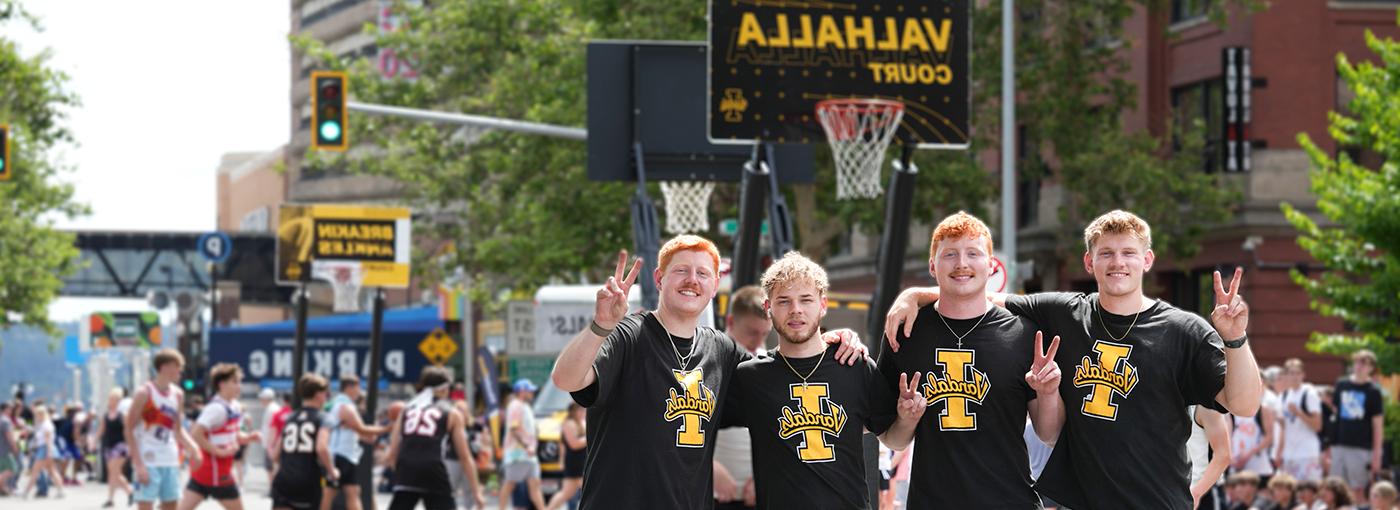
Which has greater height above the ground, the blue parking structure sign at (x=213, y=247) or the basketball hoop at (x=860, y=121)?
the basketball hoop at (x=860, y=121)

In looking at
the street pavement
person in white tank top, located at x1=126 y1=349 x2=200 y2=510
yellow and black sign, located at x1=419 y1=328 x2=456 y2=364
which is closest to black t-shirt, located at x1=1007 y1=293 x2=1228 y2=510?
person in white tank top, located at x1=126 y1=349 x2=200 y2=510

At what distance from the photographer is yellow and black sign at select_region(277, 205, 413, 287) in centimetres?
2447

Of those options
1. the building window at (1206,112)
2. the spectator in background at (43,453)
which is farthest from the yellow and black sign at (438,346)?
the building window at (1206,112)

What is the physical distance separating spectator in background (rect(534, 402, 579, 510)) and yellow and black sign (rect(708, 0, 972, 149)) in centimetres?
508

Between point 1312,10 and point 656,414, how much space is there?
2682cm

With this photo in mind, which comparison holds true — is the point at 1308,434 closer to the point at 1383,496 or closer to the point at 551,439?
the point at 1383,496

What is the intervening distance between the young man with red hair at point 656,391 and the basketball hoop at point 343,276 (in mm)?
19836

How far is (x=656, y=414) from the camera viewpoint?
17.8ft

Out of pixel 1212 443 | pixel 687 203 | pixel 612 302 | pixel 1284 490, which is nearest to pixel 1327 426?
pixel 1284 490

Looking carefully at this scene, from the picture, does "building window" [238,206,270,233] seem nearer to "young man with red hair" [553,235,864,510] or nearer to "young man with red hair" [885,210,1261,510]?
"young man with red hair" [553,235,864,510]

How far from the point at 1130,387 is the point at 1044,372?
0.33 meters

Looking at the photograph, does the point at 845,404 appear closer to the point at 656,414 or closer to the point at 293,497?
the point at 656,414

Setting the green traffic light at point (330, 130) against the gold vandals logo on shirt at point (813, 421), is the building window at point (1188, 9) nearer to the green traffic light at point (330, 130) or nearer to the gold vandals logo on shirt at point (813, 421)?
the green traffic light at point (330, 130)

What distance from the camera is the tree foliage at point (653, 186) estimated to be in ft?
90.6
